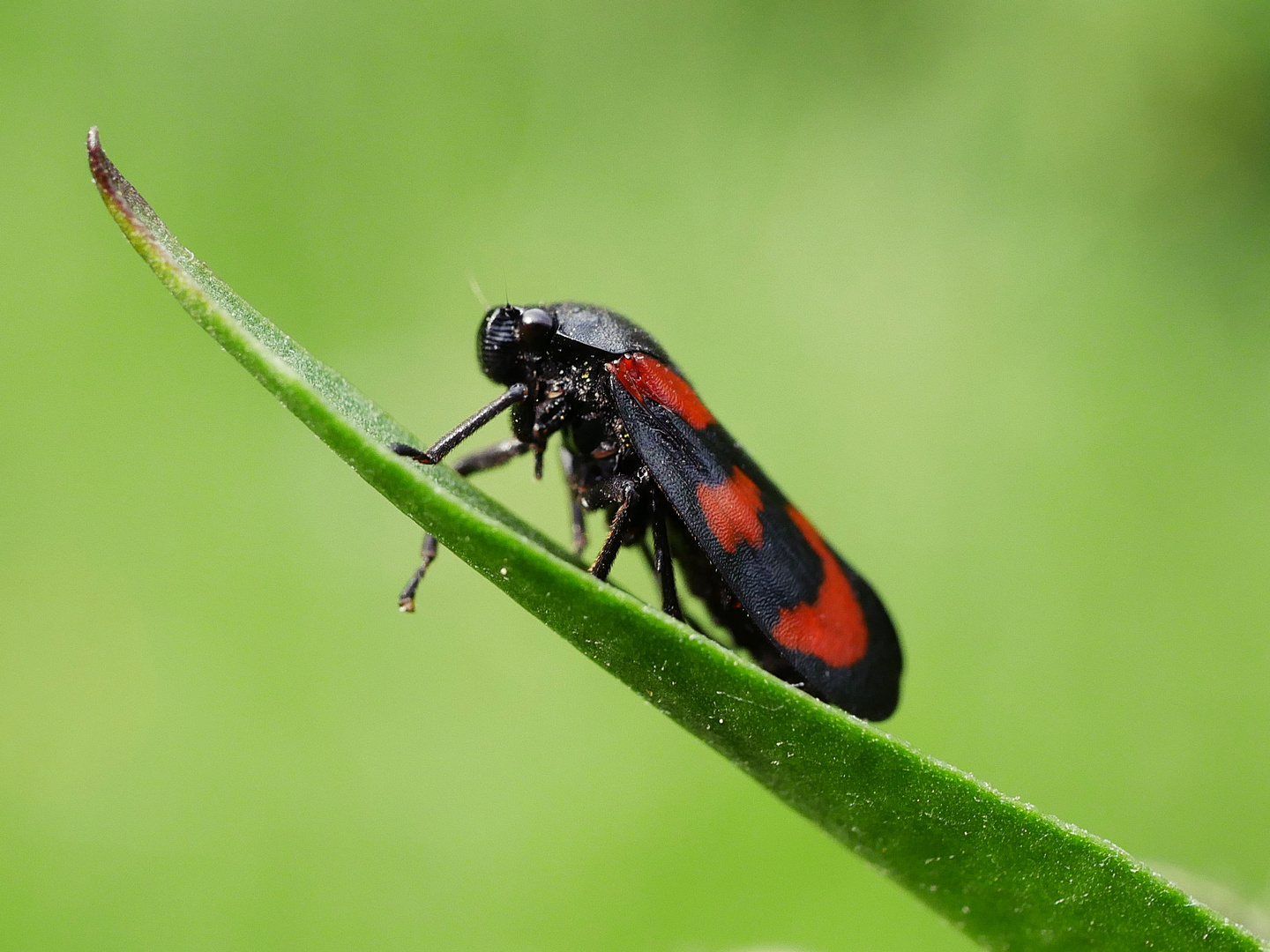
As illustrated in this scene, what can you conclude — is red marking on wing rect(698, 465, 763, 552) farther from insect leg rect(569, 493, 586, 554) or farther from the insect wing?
insect leg rect(569, 493, 586, 554)

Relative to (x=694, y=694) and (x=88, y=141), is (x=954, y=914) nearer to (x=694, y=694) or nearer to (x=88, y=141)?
(x=694, y=694)

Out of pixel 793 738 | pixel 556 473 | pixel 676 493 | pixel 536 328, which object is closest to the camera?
pixel 793 738

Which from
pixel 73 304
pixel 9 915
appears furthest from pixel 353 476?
pixel 9 915

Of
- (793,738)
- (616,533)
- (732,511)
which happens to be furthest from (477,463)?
(793,738)

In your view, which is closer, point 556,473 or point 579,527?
point 579,527

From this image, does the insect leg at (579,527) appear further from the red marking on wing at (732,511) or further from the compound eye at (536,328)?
the red marking on wing at (732,511)

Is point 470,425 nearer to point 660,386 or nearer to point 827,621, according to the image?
point 660,386
